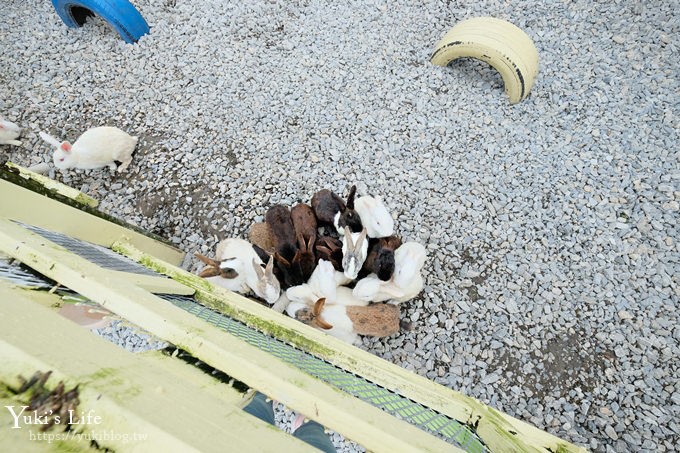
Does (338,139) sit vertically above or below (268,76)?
below

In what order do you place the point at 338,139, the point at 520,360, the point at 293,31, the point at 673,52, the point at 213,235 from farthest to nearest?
the point at 293,31, the point at 673,52, the point at 338,139, the point at 213,235, the point at 520,360

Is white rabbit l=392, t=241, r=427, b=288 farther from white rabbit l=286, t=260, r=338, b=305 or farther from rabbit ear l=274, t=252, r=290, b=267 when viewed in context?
rabbit ear l=274, t=252, r=290, b=267

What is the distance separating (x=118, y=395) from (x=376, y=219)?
1853mm

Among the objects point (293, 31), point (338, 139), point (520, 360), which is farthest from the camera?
point (293, 31)

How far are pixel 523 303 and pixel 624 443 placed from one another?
2.53 feet

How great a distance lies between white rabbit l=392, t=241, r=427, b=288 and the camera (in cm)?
223

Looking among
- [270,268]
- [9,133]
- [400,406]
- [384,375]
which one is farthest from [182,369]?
[9,133]

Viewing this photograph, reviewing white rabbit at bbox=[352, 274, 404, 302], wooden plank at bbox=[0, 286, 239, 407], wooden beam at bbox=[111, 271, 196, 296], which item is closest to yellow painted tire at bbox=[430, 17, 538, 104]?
white rabbit at bbox=[352, 274, 404, 302]

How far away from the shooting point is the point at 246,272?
2303 millimetres

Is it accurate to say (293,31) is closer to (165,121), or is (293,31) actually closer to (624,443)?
(165,121)

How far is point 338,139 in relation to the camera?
303 centimetres

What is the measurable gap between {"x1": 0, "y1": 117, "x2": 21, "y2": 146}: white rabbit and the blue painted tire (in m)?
1.01

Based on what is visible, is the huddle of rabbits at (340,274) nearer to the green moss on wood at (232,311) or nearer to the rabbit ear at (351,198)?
the rabbit ear at (351,198)

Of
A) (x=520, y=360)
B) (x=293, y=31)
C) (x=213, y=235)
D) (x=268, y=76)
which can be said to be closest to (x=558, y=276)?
(x=520, y=360)
